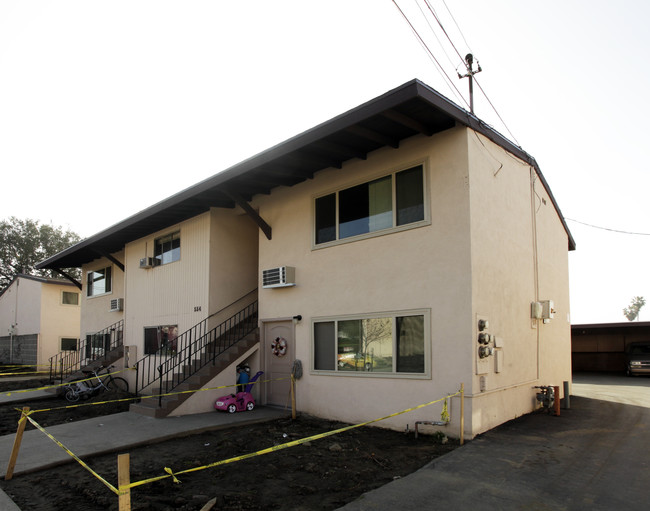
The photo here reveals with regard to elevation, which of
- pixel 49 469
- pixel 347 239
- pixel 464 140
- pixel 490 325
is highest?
pixel 464 140

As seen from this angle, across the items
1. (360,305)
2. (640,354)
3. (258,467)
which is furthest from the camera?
(640,354)

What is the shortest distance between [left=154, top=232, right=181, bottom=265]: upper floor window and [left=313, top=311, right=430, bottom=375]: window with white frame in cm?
598

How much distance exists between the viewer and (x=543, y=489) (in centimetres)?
542

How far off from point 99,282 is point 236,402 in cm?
1207

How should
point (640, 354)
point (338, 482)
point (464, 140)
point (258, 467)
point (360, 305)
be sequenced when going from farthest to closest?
point (640, 354) < point (360, 305) < point (464, 140) < point (258, 467) < point (338, 482)

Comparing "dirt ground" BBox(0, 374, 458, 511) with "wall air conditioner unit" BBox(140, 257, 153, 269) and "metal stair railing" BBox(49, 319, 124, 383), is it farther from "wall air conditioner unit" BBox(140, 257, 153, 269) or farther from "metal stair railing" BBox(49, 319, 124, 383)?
"metal stair railing" BBox(49, 319, 124, 383)

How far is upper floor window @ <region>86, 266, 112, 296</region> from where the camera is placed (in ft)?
63.5

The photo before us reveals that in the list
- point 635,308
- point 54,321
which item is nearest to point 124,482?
point 54,321

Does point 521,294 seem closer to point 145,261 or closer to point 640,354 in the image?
point 145,261

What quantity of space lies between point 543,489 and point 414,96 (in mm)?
5388

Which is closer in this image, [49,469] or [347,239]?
[49,469]

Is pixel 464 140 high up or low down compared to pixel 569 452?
up

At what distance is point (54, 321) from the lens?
26.6m

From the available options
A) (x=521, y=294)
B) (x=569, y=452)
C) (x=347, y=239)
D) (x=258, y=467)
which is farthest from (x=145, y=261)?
(x=569, y=452)
